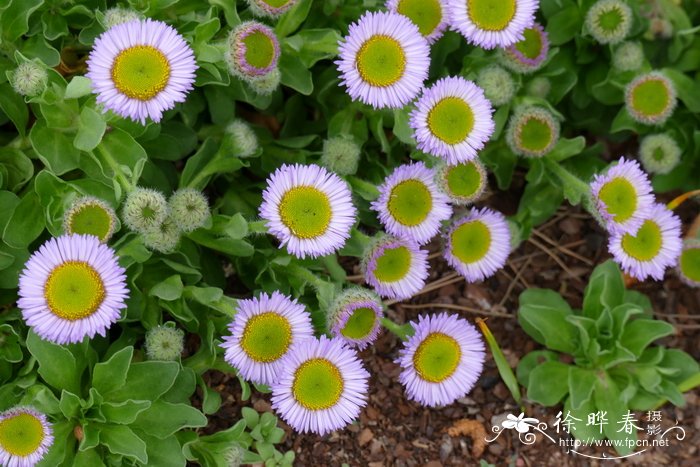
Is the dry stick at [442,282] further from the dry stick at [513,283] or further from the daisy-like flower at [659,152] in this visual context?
the daisy-like flower at [659,152]

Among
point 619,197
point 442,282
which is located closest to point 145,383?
point 442,282

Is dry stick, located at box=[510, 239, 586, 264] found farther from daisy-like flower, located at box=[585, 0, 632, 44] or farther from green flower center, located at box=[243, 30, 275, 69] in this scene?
green flower center, located at box=[243, 30, 275, 69]

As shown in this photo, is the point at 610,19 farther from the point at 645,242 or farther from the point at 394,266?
the point at 394,266

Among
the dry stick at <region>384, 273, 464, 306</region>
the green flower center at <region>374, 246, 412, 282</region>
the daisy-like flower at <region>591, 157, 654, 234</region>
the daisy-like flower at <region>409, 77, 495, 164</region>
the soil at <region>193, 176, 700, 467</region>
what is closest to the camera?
the daisy-like flower at <region>409, 77, 495, 164</region>

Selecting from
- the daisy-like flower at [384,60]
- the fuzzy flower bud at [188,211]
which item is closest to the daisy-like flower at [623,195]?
the daisy-like flower at [384,60]

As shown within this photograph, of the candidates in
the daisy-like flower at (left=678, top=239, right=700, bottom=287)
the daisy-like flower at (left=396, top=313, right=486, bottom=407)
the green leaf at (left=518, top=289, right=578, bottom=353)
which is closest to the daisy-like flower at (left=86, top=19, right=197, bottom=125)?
the daisy-like flower at (left=396, top=313, right=486, bottom=407)

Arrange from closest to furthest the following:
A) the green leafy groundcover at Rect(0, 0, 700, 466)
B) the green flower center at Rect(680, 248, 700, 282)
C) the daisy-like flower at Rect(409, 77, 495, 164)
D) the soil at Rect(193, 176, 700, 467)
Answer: the green leafy groundcover at Rect(0, 0, 700, 466), the daisy-like flower at Rect(409, 77, 495, 164), the soil at Rect(193, 176, 700, 467), the green flower center at Rect(680, 248, 700, 282)
